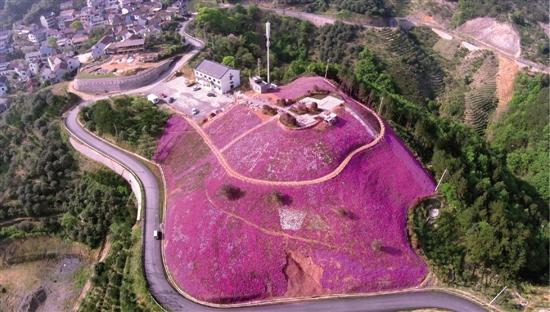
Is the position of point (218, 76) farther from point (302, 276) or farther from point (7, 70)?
point (7, 70)

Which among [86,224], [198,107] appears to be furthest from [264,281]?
[198,107]

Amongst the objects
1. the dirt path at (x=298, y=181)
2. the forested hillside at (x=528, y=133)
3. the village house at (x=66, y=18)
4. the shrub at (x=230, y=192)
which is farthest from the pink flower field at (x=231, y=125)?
the village house at (x=66, y=18)

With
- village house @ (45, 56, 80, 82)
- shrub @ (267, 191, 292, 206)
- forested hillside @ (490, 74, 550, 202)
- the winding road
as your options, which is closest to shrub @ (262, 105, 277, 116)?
shrub @ (267, 191, 292, 206)

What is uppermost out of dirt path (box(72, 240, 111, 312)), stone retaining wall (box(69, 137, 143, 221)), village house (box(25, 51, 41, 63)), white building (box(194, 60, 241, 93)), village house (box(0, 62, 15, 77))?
white building (box(194, 60, 241, 93))

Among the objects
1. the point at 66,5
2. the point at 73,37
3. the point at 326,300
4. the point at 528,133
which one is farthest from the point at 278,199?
the point at 66,5

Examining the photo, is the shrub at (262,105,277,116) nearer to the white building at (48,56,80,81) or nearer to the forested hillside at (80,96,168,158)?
the forested hillside at (80,96,168,158)

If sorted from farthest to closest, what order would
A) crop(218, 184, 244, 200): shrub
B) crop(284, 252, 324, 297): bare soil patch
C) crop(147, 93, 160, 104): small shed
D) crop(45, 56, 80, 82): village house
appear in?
crop(45, 56, 80, 82): village house → crop(147, 93, 160, 104): small shed → crop(218, 184, 244, 200): shrub → crop(284, 252, 324, 297): bare soil patch

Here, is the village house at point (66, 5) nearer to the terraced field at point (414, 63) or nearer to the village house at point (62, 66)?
the village house at point (62, 66)
